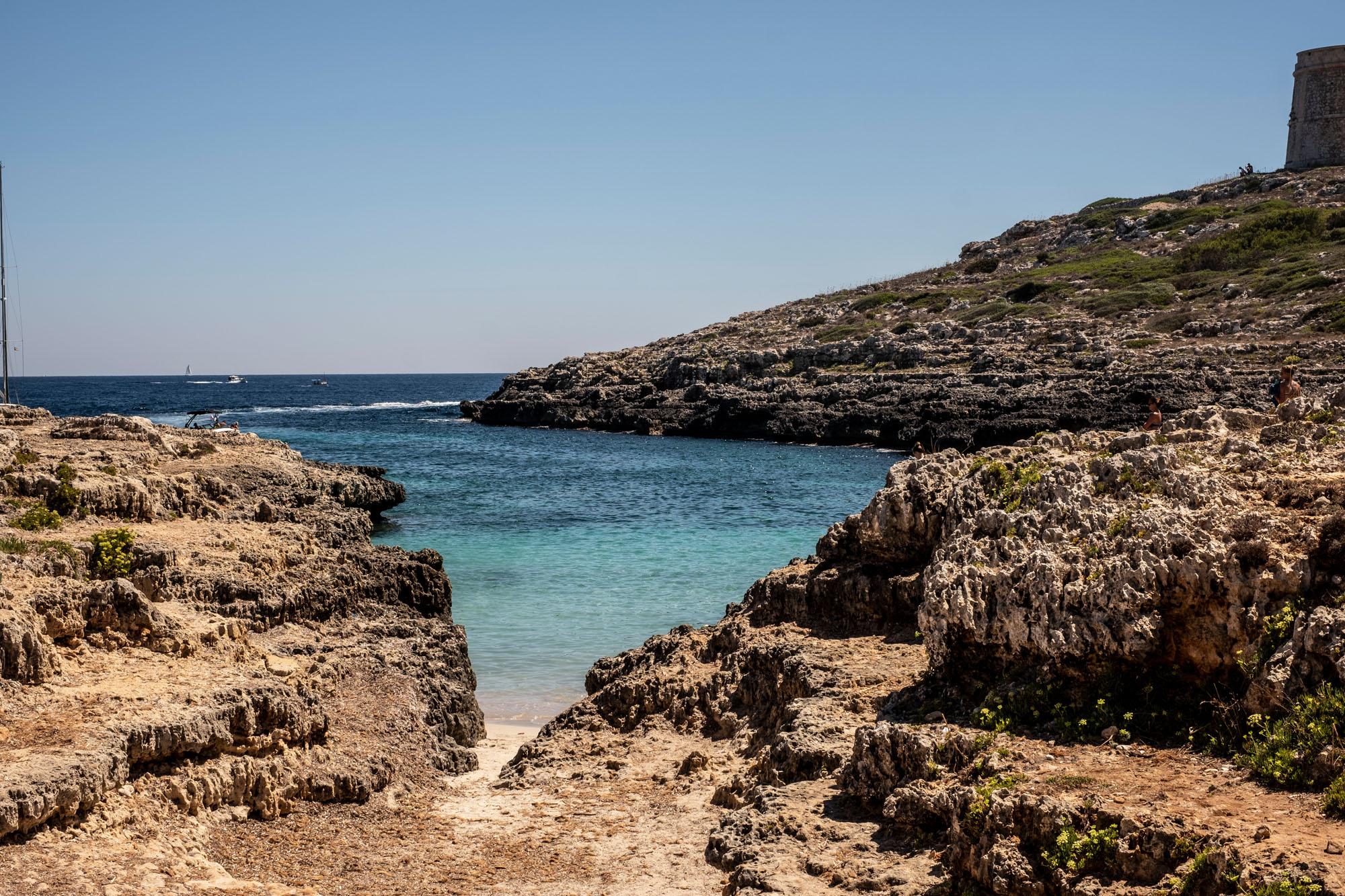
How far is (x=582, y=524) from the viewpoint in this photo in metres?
31.2

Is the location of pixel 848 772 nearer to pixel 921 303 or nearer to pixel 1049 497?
pixel 1049 497

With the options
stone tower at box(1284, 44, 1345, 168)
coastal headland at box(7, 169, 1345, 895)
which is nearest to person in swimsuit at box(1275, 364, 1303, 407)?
coastal headland at box(7, 169, 1345, 895)

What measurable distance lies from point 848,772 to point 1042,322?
64.0m

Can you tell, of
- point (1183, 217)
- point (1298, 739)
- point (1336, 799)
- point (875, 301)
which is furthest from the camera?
point (1183, 217)

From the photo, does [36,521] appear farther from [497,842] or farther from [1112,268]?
[1112,268]

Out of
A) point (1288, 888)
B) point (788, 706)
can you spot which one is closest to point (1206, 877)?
point (1288, 888)

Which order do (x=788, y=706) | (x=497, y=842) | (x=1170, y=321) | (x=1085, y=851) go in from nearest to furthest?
(x=1085, y=851), (x=497, y=842), (x=788, y=706), (x=1170, y=321)

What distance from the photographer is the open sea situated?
18.4 metres

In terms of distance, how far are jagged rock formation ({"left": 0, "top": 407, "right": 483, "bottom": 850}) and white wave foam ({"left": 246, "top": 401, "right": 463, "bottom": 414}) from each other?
81.7m

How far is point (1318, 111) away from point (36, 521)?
102110mm

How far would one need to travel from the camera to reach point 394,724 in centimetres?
1116

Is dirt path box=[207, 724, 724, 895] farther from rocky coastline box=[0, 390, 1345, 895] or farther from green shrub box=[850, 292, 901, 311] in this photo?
green shrub box=[850, 292, 901, 311]

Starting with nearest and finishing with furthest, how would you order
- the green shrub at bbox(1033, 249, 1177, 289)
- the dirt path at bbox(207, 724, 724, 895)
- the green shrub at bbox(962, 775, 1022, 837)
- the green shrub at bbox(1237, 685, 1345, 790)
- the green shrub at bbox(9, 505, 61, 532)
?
the green shrub at bbox(1237, 685, 1345, 790) → the green shrub at bbox(962, 775, 1022, 837) → the dirt path at bbox(207, 724, 724, 895) → the green shrub at bbox(9, 505, 61, 532) → the green shrub at bbox(1033, 249, 1177, 289)

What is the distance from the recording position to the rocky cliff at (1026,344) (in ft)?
167
